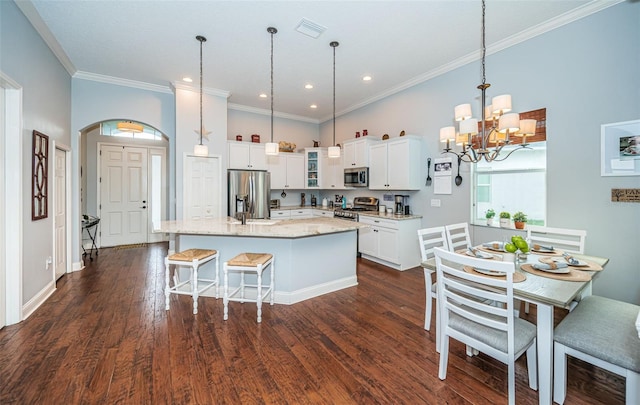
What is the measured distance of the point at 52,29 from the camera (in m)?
3.20

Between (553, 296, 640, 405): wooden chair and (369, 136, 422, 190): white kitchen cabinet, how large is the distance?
2.93 m

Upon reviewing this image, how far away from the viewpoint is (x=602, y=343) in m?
1.56

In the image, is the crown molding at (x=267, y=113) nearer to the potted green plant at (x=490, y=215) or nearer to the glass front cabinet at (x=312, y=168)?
the glass front cabinet at (x=312, y=168)

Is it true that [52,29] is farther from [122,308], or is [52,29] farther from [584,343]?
[584,343]

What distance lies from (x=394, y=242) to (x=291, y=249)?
2.05 meters

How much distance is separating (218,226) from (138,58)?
276 cm

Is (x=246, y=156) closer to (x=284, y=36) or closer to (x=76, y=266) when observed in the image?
(x=284, y=36)

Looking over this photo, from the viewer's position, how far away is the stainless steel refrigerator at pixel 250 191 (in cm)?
538

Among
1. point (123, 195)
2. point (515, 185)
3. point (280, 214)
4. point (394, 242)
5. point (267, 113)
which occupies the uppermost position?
point (267, 113)

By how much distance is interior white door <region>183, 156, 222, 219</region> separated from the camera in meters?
4.95

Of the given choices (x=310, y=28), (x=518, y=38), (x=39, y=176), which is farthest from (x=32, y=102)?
(x=518, y=38)

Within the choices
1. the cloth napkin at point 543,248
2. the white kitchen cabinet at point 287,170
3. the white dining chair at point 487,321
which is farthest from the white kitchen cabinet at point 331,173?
the white dining chair at point 487,321

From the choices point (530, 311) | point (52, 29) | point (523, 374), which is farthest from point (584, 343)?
point (52, 29)

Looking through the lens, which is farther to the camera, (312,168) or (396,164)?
(312,168)
